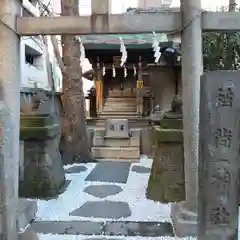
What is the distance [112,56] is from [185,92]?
8846 millimetres

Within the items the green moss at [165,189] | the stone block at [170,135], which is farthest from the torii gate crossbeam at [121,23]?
the green moss at [165,189]

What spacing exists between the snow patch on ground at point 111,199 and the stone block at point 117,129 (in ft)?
10.1

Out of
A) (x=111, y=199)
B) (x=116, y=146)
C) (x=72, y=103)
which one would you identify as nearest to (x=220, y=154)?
(x=111, y=199)

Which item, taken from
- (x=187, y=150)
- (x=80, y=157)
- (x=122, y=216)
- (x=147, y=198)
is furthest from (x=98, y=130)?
(x=187, y=150)

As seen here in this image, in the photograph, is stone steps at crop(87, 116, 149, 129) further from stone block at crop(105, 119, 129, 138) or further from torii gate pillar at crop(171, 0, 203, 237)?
torii gate pillar at crop(171, 0, 203, 237)

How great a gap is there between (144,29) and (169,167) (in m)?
2.42

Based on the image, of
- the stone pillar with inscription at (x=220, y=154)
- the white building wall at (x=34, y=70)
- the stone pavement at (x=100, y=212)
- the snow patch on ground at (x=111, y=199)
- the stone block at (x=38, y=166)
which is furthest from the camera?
the white building wall at (x=34, y=70)

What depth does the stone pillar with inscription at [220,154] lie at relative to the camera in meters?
3.01

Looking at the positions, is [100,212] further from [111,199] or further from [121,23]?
[121,23]

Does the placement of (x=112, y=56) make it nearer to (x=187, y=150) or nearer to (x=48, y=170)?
(x=48, y=170)

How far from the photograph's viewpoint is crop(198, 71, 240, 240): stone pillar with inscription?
301 cm

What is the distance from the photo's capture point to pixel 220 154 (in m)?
3.02

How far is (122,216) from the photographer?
5.03 metres

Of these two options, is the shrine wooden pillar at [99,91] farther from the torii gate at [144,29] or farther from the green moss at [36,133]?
the torii gate at [144,29]
